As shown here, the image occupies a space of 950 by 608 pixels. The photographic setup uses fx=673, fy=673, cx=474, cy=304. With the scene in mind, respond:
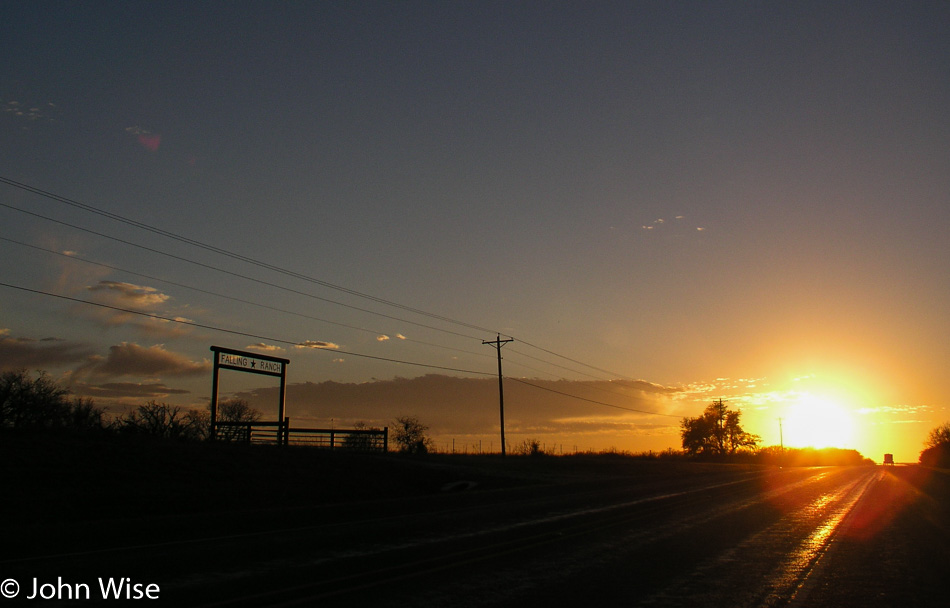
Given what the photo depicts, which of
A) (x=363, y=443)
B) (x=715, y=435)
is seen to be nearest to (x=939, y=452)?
(x=715, y=435)

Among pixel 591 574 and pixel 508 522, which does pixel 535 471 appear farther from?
pixel 591 574

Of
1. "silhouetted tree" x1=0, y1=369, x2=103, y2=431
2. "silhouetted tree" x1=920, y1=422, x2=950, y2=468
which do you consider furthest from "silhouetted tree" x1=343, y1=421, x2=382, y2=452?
"silhouetted tree" x1=920, y1=422, x2=950, y2=468

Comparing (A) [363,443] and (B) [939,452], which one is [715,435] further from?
(A) [363,443]

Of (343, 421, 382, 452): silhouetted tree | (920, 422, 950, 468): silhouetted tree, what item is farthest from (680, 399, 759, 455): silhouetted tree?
(343, 421, 382, 452): silhouetted tree

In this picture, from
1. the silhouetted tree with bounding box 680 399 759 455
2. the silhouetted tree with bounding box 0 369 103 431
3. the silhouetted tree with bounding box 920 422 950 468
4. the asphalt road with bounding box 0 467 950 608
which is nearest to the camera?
the asphalt road with bounding box 0 467 950 608

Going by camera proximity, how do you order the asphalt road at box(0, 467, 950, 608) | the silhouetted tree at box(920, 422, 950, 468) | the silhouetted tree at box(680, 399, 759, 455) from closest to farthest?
the asphalt road at box(0, 467, 950, 608)
the silhouetted tree at box(920, 422, 950, 468)
the silhouetted tree at box(680, 399, 759, 455)

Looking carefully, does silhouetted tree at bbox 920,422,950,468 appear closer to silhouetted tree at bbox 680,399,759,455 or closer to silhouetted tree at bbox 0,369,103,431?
silhouetted tree at bbox 680,399,759,455

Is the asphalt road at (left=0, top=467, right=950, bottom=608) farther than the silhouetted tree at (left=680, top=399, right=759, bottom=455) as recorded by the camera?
No

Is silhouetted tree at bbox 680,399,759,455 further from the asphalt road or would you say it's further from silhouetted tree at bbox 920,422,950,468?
the asphalt road

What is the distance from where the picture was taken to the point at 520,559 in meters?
10.3

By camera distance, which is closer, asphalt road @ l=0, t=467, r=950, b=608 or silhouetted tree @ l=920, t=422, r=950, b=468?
asphalt road @ l=0, t=467, r=950, b=608

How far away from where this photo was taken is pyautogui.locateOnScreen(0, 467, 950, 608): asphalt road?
7.89 m

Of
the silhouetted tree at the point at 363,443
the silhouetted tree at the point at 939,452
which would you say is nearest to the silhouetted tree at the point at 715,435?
the silhouetted tree at the point at 939,452

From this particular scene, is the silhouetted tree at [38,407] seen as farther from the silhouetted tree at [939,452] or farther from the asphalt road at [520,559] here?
the silhouetted tree at [939,452]
